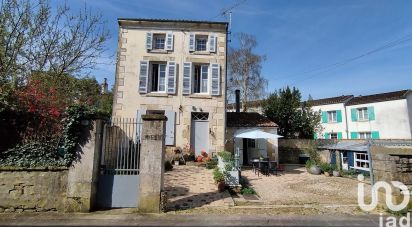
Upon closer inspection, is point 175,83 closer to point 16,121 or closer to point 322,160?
point 16,121

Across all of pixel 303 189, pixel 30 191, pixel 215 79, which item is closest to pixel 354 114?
pixel 215 79

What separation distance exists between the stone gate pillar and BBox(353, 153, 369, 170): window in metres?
11.1

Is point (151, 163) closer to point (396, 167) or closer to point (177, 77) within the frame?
point (396, 167)

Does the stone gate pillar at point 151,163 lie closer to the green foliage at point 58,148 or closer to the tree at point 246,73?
the green foliage at point 58,148

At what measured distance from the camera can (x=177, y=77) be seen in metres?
15.5

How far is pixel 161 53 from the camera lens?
15.7 m

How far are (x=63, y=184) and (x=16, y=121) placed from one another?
2.77 m

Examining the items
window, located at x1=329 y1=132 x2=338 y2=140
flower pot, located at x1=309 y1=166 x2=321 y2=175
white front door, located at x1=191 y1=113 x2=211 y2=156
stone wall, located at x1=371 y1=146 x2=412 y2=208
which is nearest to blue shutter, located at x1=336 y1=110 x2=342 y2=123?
window, located at x1=329 y1=132 x2=338 y2=140

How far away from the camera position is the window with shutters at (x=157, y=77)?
15.6 metres

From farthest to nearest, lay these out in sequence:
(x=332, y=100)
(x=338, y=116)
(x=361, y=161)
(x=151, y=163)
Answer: (x=332, y=100), (x=338, y=116), (x=361, y=161), (x=151, y=163)

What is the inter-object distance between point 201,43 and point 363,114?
1965 centimetres

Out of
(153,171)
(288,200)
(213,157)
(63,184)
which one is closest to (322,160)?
(213,157)

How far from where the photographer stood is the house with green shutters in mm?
22859

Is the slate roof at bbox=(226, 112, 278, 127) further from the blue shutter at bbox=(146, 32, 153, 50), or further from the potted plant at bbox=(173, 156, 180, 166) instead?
the blue shutter at bbox=(146, 32, 153, 50)
